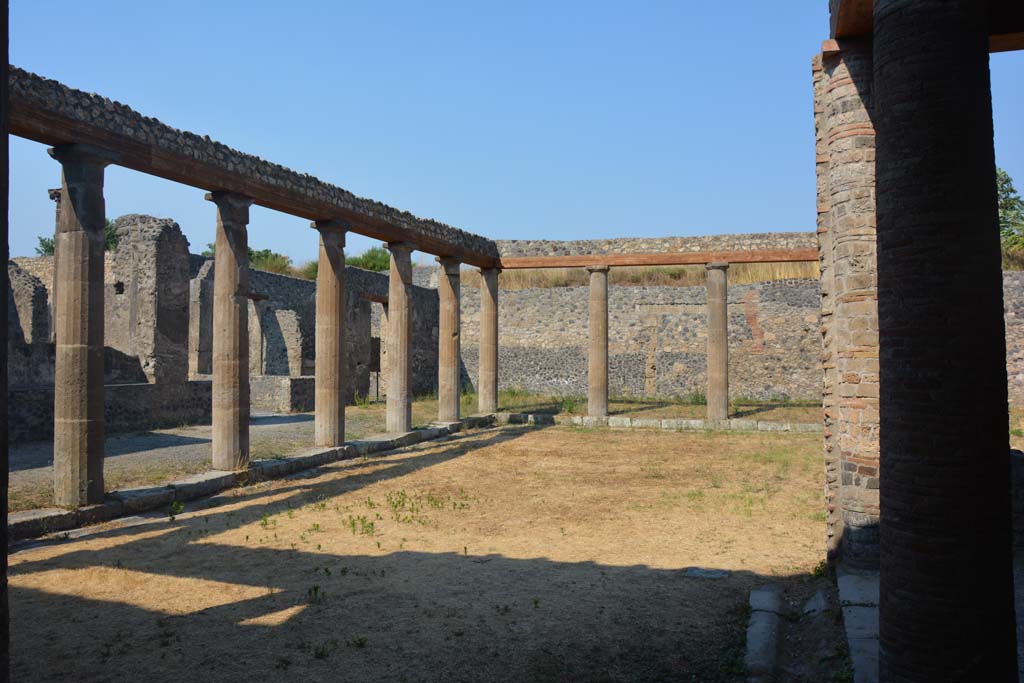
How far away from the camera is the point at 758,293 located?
1009 inches

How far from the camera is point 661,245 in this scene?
18688 millimetres

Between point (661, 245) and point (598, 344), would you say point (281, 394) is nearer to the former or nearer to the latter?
point (598, 344)

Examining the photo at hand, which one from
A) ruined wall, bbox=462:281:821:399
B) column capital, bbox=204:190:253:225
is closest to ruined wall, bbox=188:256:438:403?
ruined wall, bbox=462:281:821:399

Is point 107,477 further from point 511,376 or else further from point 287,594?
point 511,376

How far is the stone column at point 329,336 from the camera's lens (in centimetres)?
1301

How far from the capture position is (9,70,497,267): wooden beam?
25.4 feet

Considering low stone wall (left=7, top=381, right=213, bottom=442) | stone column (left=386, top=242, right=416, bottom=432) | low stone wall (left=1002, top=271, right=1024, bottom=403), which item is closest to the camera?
low stone wall (left=7, top=381, right=213, bottom=442)

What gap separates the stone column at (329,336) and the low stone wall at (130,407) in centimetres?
429

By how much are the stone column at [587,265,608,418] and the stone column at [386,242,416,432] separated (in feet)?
17.9

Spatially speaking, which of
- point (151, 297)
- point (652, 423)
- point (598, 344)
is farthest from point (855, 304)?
point (151, 297)

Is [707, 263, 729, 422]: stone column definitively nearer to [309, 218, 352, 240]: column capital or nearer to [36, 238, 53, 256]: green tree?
[309, 218, 352, 240]: column capital

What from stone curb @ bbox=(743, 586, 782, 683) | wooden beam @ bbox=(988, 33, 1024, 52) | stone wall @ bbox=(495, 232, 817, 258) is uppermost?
stone wall @ bbox=(495, 232, 817, 258)

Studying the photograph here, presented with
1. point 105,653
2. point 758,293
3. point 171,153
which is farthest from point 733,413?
point 105,653

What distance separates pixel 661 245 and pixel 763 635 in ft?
47.7
